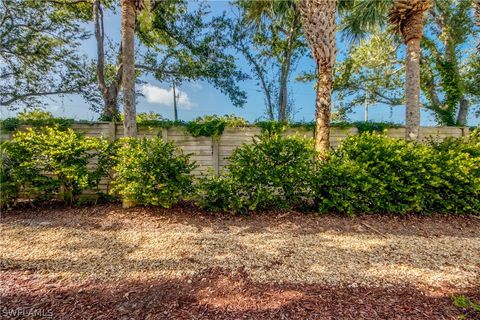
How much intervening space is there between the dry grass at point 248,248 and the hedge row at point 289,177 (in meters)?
0.33

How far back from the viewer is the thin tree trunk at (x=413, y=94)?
5465mm

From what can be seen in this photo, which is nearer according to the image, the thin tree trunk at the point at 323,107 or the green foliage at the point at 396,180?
the green foliage at the point at 396,180

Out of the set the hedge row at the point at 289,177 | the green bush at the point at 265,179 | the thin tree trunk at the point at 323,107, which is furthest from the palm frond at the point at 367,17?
the green bush at the point at 265,179

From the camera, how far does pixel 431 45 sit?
9734mm

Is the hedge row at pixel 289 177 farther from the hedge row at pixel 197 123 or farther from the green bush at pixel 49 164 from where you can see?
the hedge row at pixel 197 123

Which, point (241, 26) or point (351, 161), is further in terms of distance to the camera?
point (241, 26)

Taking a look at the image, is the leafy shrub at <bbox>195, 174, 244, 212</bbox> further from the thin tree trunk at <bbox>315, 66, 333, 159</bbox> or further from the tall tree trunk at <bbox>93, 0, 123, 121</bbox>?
the tall tree trunk at <bbox>93, 0, 123, 121</bbox>

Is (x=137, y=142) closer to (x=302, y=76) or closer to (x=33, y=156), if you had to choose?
(x=33, y=156)

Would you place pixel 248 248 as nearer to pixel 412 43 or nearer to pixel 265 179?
pixel 265 179

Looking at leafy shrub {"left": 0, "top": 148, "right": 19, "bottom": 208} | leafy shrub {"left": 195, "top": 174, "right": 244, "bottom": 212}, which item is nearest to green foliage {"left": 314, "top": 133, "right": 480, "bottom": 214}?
leafy shrub {"left": 195, "top": 174, "right": 244, "bottom": 212}

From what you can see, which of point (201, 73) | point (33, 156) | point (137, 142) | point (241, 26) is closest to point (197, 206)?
point (137, 142)

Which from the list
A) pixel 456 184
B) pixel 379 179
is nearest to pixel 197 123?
pixel 379 179

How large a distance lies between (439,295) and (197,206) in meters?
3.76

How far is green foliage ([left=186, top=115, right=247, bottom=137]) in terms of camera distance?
6.33 metres
